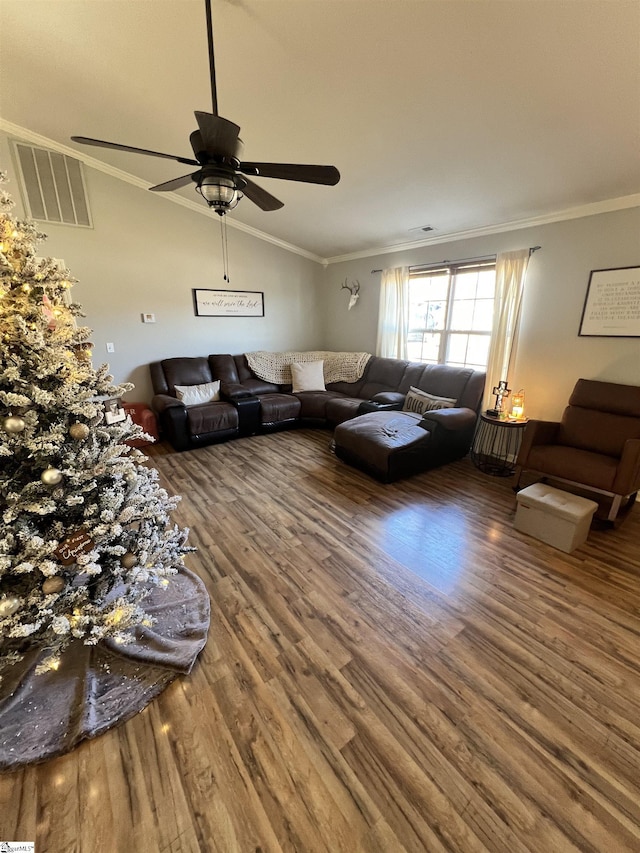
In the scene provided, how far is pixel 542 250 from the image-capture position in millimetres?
3117

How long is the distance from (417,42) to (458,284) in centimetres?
251

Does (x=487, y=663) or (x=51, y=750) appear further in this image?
(x=487, y=663)

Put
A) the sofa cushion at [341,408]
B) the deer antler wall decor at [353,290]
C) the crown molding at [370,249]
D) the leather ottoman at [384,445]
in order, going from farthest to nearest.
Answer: the deer antler wall decor at [353,290], the sofa cushion at [341,408], the leather ottoman at [384,445], the crown molding at [370,249]

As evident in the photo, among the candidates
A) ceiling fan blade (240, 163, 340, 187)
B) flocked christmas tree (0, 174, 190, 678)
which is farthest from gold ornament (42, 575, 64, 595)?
ceiling fan blade (240, 163, 340, 187)

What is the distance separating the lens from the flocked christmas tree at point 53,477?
1.10m

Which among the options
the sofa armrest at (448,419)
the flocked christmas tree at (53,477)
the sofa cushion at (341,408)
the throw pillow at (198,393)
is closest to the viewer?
the flocked christmas tree at (53,477)

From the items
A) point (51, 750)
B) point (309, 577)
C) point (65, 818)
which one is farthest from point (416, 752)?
point (51, 750)

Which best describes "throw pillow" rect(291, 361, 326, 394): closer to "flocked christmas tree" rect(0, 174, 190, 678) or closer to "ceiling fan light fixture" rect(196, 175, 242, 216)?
"ceiling fan light fixture" rect(196, 175, 242, 216)

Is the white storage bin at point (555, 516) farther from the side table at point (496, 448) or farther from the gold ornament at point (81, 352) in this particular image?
the gold ornament at point (81, 352)

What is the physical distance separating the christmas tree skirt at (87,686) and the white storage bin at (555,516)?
2.12 meters

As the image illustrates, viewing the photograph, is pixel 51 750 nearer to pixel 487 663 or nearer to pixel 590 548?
pixel 487 663

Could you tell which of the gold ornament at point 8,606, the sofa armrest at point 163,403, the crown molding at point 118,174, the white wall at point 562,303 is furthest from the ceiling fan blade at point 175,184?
the white wall at point 562,303

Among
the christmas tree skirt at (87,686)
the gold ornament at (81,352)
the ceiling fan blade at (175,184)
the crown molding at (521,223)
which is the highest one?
the crown molding at (521,223)

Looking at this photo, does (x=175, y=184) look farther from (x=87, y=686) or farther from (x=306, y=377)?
(x=306, y=377)
